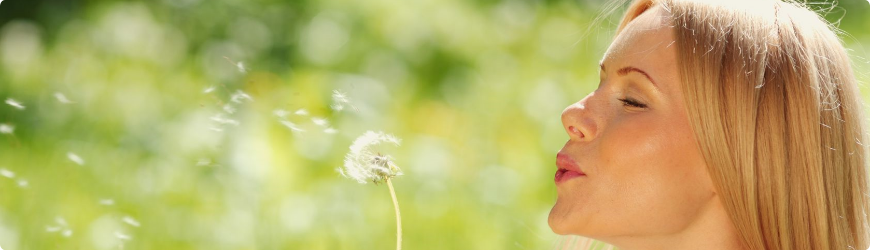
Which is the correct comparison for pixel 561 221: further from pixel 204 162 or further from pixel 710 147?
pixel 204 162

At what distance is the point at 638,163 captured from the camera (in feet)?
3.40

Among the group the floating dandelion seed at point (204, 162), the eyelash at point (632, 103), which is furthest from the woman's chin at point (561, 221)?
the floating dandelion seed at point (204, 162)

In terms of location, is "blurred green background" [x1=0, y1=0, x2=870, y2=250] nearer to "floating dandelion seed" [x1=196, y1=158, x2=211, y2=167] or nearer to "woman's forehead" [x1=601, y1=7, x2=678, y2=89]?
"floating dandelion seed" [x1=196, y1=158, x2=211, y2=167]

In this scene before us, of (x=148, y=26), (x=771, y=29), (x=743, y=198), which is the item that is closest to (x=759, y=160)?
(x=743, y=198)

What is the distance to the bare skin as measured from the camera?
1037 mm

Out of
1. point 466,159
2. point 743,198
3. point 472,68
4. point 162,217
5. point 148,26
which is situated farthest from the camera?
point 472,68

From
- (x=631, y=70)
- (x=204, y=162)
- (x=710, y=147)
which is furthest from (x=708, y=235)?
(x=204, y=162)

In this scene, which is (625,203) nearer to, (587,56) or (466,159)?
Answer: (466,159)

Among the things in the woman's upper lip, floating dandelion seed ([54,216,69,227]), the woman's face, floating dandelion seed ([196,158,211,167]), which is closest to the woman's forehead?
the woman's face

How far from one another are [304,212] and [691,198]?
0.85 m

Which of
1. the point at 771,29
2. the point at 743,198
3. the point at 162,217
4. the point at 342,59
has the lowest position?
the point at 743,198

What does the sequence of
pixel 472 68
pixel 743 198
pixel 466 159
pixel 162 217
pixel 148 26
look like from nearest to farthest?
pixel 743 198 < pixel 162 217 < pixel 466 159 < pixel 148 26 < pixel 472 68

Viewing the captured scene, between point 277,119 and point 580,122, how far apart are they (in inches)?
36.1

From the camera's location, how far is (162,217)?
5.42ft
